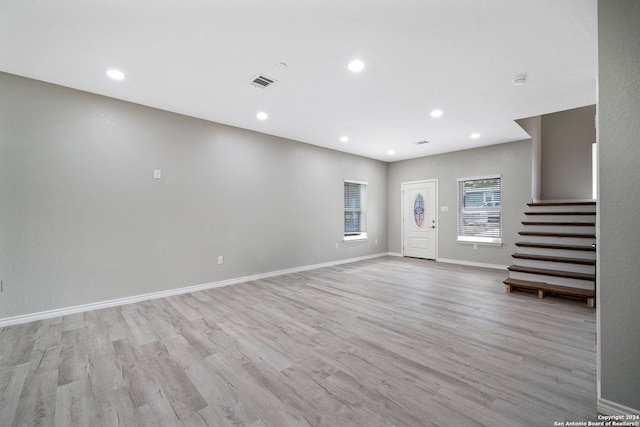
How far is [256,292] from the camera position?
4.04 metres

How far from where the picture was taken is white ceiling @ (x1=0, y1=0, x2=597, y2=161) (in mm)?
1973

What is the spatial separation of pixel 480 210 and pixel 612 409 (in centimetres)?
523

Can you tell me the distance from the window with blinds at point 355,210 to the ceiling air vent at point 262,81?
3.89m

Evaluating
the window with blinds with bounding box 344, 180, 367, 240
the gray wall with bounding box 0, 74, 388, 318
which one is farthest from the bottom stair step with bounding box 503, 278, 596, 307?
the gray wall with bounding box 0, 74, 388, 318

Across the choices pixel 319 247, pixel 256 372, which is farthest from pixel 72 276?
pixel 319 247

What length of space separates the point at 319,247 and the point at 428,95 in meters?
3.81

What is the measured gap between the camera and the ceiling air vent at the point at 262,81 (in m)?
2.93

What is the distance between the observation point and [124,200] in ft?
11.5

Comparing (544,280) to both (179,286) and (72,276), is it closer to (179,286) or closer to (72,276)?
(179,286)

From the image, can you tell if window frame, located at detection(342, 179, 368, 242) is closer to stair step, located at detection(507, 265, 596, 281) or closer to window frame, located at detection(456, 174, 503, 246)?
window frame, located at detection(456, 174, 503, 246)

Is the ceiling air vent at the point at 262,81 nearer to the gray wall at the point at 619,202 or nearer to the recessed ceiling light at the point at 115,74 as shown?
the recessed ceiling light at the point at 115,74

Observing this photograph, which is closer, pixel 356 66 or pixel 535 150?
pixel 356 66

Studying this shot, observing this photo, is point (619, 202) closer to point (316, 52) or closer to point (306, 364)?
point (306, 364)

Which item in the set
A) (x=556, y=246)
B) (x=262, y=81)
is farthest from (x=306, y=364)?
(x=556, y=246)
